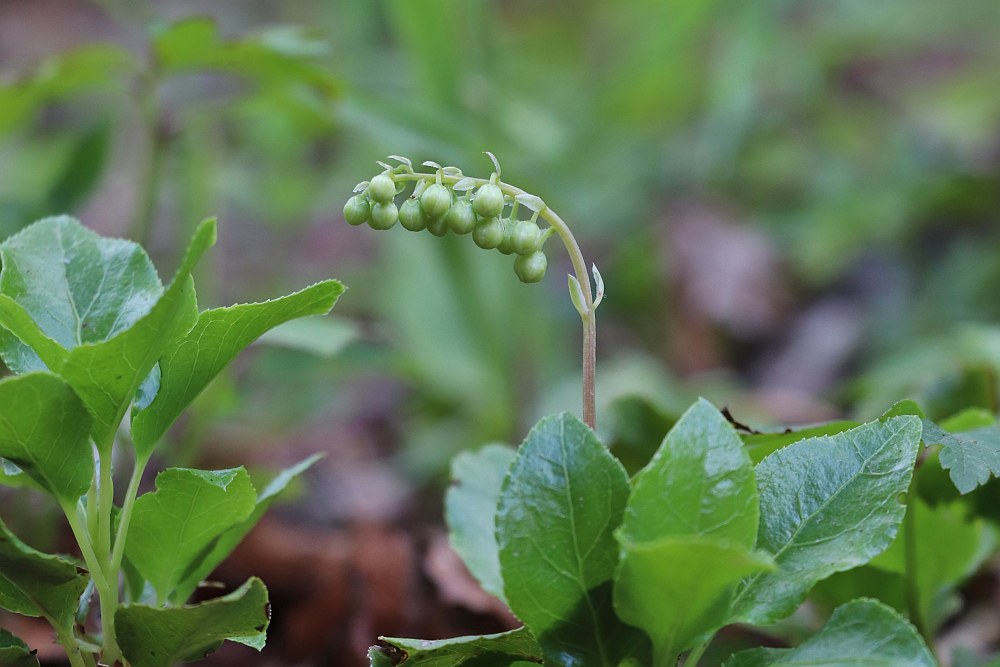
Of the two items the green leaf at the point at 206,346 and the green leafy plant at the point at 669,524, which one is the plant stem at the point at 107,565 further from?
the green leafy plant at the point at 669,524

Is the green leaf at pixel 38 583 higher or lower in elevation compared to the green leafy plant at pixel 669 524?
lower

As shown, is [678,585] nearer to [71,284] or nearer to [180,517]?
[180,517]

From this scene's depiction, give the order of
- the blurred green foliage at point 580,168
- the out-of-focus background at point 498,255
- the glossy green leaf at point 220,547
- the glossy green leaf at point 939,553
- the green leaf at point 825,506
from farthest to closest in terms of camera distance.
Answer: the blurred green foliage at point 580,168 → the out-of-focus background at point 498,255 → the glossy green leaf at point 939,553 → the glossy green leaf at point 220,547 → the green leaf at point 825,506

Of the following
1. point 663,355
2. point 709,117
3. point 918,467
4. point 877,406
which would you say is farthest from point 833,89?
point 918,467

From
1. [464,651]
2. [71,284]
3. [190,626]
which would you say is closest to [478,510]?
[464,651]

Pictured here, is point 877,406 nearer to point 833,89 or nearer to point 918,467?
point 918,467

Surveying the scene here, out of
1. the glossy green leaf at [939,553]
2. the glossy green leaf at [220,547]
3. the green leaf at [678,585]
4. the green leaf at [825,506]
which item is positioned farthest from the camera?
the glossy green leaf at [939,553]

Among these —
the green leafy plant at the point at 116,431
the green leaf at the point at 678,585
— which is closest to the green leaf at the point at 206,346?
the green leafy plant at the point at 116,431
